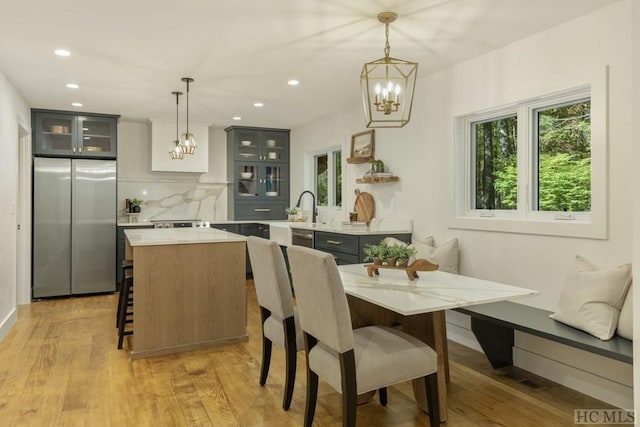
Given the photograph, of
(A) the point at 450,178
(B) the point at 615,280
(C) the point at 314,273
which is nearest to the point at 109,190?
(A) the point at 450,178

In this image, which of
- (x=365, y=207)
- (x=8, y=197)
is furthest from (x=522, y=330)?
(x=8, y=197)

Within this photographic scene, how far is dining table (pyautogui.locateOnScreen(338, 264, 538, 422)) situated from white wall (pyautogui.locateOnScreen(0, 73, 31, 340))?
10.4 feet

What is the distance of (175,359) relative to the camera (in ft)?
11.0

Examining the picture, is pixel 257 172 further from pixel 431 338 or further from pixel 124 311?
pixel 431 338

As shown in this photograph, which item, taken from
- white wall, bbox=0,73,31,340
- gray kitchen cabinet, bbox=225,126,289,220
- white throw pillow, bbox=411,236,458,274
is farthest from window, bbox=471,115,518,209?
white wall, bbox=0,73,31,340

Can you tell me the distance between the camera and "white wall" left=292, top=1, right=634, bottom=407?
2.59 meters

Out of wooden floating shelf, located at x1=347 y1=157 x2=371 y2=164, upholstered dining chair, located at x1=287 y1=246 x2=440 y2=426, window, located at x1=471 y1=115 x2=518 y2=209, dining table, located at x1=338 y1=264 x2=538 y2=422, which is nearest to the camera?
upholstered dining chair, located at x1=287 y1=246 x2=440 y2=426

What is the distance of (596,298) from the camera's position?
244 cm

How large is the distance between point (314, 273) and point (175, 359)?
74.9 inches

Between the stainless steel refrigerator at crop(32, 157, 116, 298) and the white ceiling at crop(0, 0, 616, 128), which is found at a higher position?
the white ceiling at crop(0, 0, 616, 128)

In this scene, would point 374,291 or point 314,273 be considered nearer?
point 314,273

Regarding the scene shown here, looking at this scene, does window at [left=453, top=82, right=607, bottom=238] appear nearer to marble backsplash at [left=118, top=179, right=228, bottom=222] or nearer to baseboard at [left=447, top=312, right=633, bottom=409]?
baseboard at [left=447, top=312, right=633, bottom=409]

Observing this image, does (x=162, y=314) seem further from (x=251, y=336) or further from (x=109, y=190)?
(x=109, y=190)

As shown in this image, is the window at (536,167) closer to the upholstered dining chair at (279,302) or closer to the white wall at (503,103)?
the white wall at (503,103)
